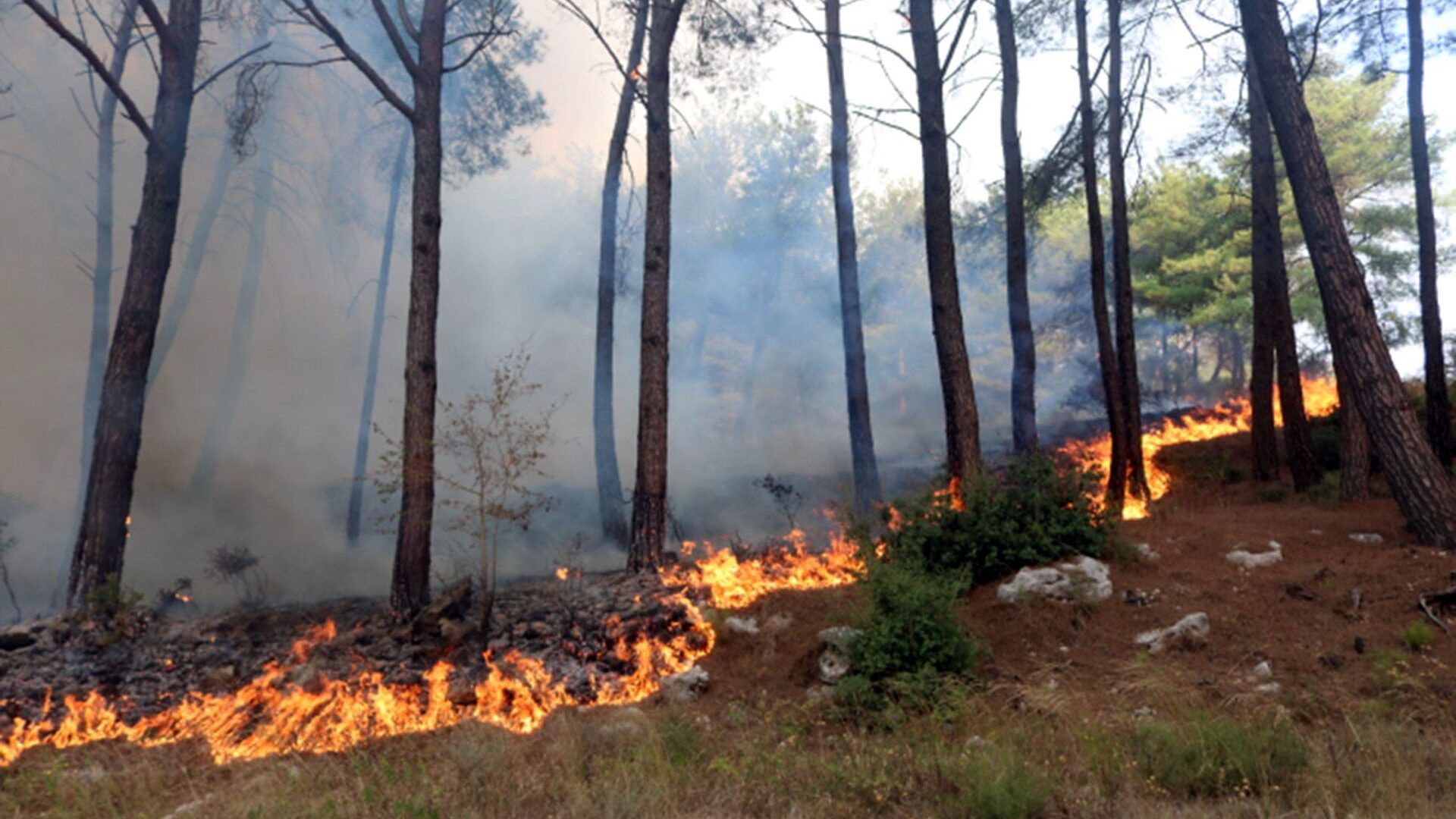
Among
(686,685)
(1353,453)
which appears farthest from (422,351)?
(1353,453)

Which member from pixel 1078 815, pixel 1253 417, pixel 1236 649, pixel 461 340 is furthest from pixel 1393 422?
pixel 461 340

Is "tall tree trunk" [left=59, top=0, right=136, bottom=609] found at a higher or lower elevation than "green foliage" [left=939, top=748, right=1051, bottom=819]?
higher

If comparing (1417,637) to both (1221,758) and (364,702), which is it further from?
(364,702)

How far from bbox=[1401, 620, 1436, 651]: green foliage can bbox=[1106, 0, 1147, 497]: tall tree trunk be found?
724 centimetres

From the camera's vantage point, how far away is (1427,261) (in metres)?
11.5

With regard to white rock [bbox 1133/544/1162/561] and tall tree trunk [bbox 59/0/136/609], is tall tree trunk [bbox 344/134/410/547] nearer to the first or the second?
tall tree trunk [bbox 59/0/136/609]

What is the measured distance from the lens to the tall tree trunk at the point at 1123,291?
41.8ft

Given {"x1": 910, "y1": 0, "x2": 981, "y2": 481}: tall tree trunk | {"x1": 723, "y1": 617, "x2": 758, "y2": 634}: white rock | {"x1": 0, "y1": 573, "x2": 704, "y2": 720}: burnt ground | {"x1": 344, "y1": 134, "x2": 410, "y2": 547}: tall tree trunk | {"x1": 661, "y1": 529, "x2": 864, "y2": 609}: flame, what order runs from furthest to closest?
{"x1": 344, "y1": 134, "x2": 410, "y2": 547}: tall tree trunk, {"x1": 910, "y1": 0, "x2": 981, "y2": 481}: tall tree trunk, {"x1": 661, "y1": 529, "x2": 864, "y2": 609}: flame, {"x1": 723, "y1": 617, "x2": 758, "y2": 634}: white rock, {"x1": 0, "y1": 573, "x2": 704, "y2": 720}: burnt ground

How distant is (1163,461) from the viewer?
1581cm

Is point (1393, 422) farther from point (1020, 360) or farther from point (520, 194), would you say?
point (520, 194)

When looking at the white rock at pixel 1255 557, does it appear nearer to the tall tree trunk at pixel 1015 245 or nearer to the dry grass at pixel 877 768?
the dry grass at pixel 877 768

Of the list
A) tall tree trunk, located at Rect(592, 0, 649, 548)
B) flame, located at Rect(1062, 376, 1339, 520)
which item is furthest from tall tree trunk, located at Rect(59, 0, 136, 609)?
flame, located at Rect(1062, 376, 1339, 520)

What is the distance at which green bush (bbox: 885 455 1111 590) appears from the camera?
7.42m

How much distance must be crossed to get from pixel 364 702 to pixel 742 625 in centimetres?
304
